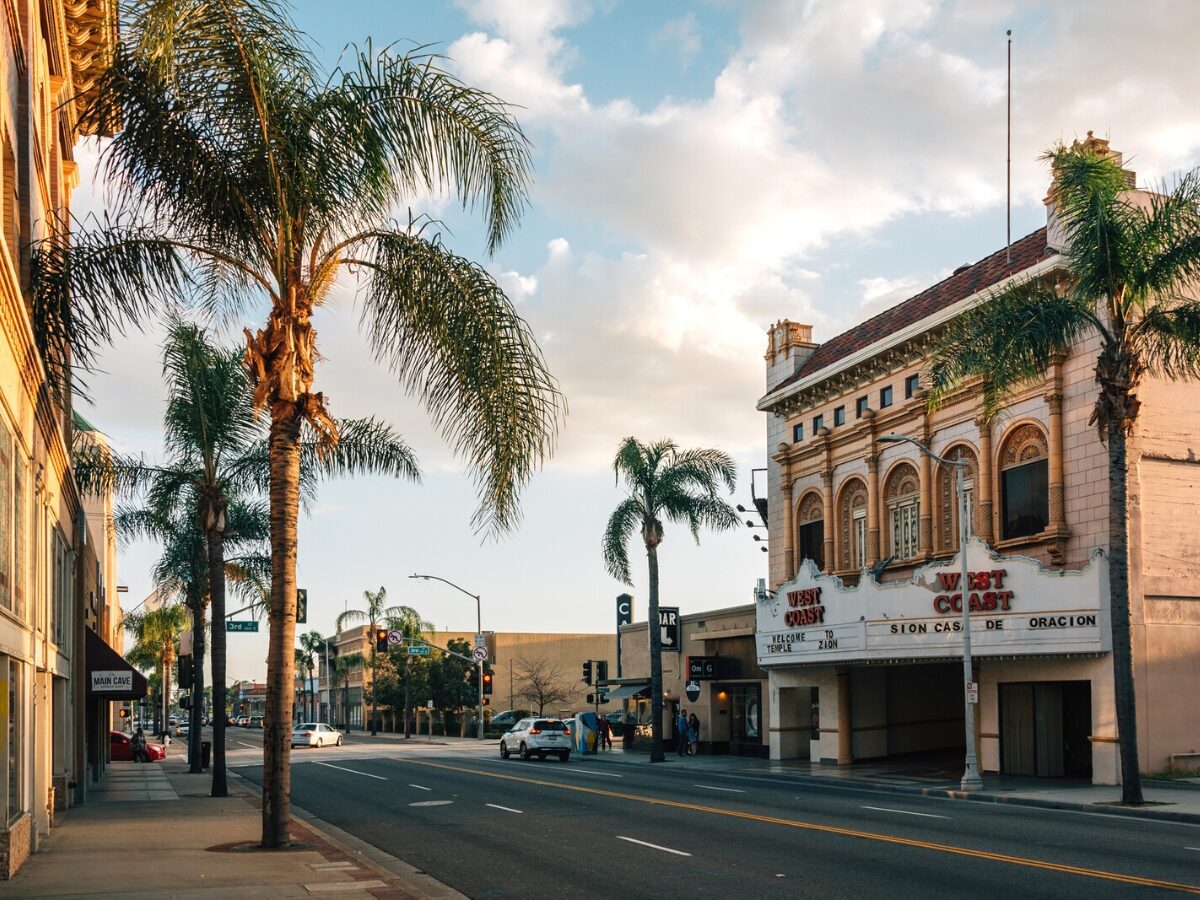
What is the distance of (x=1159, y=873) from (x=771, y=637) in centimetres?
2929

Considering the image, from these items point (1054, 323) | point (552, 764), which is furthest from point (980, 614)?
point (552, 764)

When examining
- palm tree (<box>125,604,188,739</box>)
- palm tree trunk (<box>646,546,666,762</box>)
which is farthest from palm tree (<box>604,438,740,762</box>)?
palm tree (<box>125,604,188,739</box>)

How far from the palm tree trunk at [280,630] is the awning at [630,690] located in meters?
39.2

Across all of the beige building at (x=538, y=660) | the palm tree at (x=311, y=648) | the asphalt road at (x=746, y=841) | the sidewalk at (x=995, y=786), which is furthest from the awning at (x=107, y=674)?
the palm tree at (x=311, y=648)

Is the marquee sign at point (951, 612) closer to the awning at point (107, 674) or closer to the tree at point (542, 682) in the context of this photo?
the awning at point (107, 674)

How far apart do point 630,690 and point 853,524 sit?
1805 centimetres

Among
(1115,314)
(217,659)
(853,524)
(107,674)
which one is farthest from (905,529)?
(107,674)

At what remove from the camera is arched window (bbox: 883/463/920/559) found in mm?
40719

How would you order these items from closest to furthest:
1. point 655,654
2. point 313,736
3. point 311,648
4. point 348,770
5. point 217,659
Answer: point 217,659 < point 348,770 < point 655,654 < point 313,736 < point 311,648

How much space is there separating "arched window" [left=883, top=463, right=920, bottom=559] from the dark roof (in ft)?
14.7

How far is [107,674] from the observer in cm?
3391

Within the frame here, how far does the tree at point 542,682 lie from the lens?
4295 inches

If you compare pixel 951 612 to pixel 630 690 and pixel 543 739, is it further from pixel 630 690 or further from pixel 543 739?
pixel 630 690

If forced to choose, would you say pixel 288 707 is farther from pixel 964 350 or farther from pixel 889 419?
pixel 889 419
